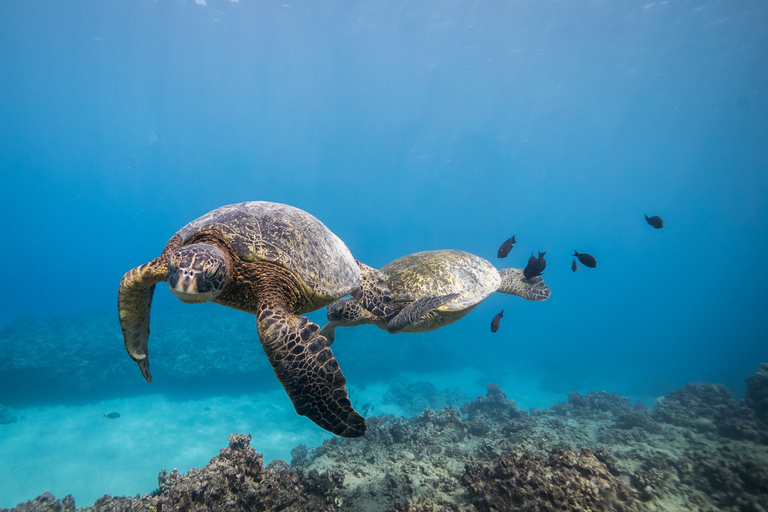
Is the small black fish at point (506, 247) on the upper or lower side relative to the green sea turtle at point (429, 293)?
upper

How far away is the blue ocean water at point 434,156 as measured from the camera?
93.9 feet

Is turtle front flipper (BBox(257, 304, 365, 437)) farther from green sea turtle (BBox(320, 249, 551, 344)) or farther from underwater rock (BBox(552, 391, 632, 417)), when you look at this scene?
underwater rock (BBox(552, 391, 632, 417))

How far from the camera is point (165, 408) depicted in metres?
15.6

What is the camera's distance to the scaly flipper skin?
108 inches

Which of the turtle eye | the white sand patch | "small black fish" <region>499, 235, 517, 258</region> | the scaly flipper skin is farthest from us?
the white sand patch

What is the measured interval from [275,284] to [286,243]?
476 millimetres

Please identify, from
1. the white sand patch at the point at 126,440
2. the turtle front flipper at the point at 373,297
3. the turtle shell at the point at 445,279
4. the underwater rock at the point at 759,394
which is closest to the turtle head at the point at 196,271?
the turtle front flipper at the point at 373,297

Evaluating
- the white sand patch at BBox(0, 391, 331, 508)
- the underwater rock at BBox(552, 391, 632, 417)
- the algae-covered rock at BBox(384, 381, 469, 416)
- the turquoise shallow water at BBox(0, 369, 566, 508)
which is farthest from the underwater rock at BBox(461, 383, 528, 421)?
the white sand patch at BBox(0, 391, 331, 508)

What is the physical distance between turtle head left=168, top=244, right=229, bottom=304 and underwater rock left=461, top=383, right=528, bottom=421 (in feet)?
43.1

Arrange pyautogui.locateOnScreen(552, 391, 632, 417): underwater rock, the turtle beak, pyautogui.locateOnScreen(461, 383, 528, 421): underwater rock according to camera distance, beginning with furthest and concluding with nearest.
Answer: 1. pyautogui.locateOnScreen(461, 383, 528, 421): underwater rock
2. pyautogui.locateOnScreen(552, 391, 632, 417): underwater rock
3. the turtle beak

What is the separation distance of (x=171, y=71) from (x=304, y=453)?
2991 inches

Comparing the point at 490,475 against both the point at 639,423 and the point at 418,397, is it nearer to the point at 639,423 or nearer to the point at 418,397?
the point at 639,423

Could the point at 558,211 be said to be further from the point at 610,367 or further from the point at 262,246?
the point at 262,246

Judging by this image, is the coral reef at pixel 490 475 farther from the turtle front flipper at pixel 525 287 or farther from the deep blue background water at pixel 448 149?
the deep blue background water at pixel 448 149
